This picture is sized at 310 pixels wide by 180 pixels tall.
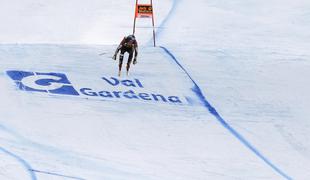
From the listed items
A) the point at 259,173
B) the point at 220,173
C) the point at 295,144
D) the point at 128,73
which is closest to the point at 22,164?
the point at 220,173

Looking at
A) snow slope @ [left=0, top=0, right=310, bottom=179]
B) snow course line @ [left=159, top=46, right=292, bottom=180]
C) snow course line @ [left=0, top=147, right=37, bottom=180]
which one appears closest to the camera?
snow course line @ [left=0, top=147, right=37, bottom=180]

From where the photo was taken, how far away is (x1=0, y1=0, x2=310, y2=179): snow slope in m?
11.6

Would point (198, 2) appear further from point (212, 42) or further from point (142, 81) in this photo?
point (142, 81)

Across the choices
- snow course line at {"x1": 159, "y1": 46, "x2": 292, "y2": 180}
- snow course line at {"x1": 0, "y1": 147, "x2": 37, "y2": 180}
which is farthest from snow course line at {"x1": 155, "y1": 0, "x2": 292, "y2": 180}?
snow course line at {"x1": 0, "y1": 147, "x2": 37, "y2": 180}

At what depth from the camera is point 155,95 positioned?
1533cm

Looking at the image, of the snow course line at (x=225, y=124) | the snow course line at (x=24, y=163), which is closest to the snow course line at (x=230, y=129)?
the snow course line at (x=225, y=124)

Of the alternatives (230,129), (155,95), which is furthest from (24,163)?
(155,95)

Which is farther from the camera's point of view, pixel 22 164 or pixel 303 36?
pixel 303 36

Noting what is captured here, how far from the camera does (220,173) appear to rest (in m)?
11.5

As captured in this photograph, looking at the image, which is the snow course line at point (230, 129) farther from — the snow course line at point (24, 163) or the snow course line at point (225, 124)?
the snow course line at point (24, 163)

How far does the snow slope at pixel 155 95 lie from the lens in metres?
11.6

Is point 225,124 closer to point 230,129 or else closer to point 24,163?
point 230,129

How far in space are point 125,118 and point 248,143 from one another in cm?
246

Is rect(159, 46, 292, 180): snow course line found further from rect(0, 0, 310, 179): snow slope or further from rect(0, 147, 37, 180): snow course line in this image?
rect(0, 147, 37, 180): snow course line
